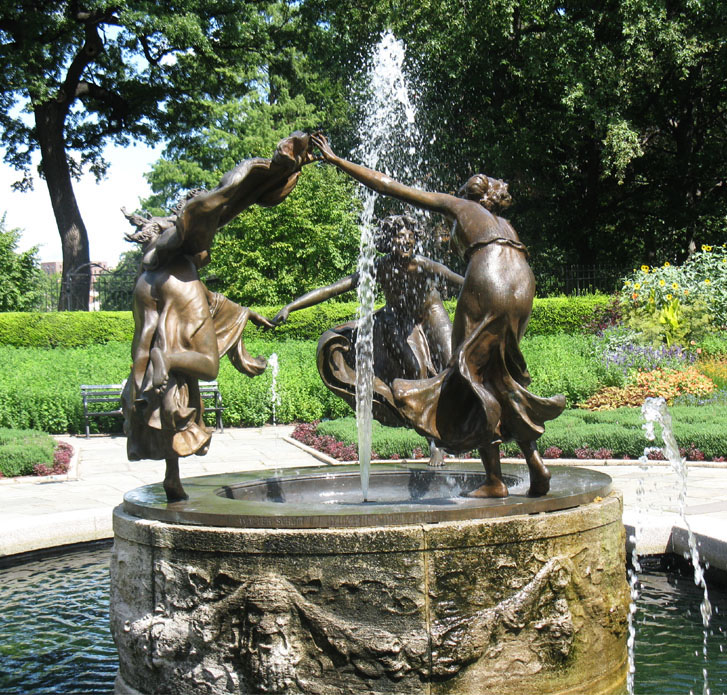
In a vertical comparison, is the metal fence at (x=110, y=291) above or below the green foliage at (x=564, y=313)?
above

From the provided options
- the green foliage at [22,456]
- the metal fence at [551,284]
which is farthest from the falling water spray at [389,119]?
the green foliage at [22,456]

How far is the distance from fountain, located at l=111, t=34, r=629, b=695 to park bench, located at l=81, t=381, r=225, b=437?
9857 millimetres

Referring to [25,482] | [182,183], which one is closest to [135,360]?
[25,482]

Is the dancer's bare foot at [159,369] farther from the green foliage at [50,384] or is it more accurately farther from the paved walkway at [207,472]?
the green foliage at [50,384]

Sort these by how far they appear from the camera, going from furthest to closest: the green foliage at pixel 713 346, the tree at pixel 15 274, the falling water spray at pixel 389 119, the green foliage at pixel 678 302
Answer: the tree at pixel 15 274 < the falling water spray at pixel 389 119 < the green foliage at pixel 678 302 < the green foliage at pixel 713 346

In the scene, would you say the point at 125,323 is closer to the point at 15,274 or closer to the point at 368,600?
the point at 15,274

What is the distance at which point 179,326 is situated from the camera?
4.12 m

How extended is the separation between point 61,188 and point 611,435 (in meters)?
20.6

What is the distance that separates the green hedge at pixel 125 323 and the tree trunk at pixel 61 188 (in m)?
4.48

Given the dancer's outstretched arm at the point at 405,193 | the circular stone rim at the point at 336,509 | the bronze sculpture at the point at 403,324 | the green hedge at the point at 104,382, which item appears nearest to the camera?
the circular stone rim at the point at 336,509

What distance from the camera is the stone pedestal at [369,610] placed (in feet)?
11.3

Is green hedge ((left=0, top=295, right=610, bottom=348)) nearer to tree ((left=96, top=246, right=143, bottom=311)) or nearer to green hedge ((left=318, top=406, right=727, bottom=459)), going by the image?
tree ((left=96, top=246, right=143, bottom=311))

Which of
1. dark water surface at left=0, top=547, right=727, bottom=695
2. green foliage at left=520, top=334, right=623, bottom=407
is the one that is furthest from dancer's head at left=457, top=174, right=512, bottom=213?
green foliage at left=520, top=334, right=623, bottom=407

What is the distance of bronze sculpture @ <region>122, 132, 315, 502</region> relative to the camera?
4.02m
